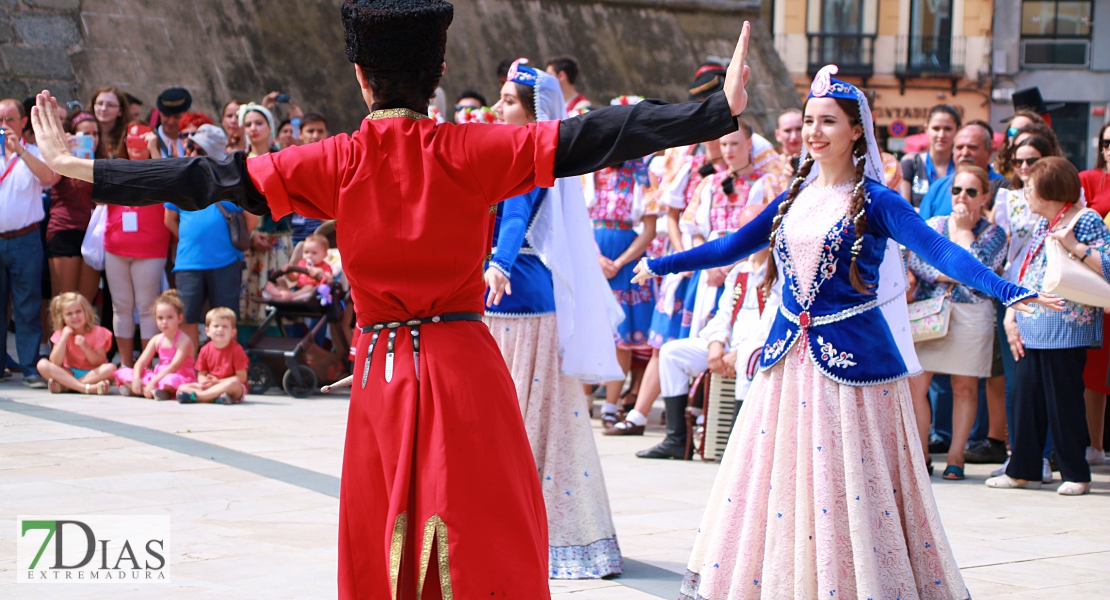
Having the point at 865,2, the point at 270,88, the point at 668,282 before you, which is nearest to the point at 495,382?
the point at 668,282

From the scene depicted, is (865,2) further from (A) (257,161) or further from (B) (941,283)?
(A) (257,161)

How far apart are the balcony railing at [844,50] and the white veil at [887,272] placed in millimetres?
34109

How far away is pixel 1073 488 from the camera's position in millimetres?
6488

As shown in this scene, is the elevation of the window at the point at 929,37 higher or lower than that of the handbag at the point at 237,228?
higher

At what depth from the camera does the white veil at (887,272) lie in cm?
433

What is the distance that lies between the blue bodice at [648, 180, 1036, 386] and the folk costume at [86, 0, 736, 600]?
165 cm

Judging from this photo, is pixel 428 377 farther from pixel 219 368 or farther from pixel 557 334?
pixel 219 368

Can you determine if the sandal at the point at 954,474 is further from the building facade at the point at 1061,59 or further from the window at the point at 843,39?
the window at the point at 843,39

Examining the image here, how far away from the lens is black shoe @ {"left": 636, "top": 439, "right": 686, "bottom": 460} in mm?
7449

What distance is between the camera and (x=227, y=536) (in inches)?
195

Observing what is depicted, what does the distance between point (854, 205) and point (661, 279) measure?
4.86 metres

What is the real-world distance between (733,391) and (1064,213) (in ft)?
6.91

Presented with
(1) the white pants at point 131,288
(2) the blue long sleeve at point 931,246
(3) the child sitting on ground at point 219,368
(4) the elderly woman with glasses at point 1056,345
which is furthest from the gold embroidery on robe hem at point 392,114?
(1) the white pants at point 131,288

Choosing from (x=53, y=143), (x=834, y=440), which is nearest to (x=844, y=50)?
(x=834, y=440)
